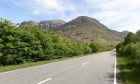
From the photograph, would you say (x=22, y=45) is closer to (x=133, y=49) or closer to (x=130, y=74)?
(x=130, y=74)

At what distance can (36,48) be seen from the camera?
114 feet

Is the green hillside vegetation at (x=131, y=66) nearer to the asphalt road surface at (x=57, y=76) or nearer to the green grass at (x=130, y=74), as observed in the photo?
the green grass at (x=130, y=74)

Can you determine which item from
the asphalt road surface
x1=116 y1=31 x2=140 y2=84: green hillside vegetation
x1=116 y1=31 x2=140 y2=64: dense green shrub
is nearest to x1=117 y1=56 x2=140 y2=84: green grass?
x1=116 y1=31 x2=140 y2=84: green hillside vegetation

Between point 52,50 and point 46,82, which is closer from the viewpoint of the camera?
point 46,82

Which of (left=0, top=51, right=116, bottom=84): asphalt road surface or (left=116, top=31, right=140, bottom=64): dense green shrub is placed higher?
(left=116, top=31, right=140, bottom=64): dense green shrub

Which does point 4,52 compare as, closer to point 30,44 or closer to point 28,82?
point 30,44

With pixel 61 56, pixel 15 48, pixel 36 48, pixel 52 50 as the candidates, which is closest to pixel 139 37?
pixel 61 56

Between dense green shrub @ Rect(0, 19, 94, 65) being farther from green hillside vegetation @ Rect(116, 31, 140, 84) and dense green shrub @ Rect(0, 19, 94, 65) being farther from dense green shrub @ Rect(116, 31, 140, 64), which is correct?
dense green shrub @ Rect(116, 31, 140, 64)

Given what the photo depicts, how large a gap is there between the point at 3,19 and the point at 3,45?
7.61 feet

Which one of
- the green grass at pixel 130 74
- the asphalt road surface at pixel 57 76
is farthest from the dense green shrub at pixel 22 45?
the green grass at pixel 130 74

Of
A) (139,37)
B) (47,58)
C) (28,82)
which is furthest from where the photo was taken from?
(139,37)

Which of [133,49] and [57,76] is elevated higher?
[133,49]

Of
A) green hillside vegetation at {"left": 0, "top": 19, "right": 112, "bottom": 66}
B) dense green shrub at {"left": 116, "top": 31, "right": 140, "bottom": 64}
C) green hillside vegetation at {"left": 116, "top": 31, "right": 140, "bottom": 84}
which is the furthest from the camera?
dense green shrub at {"left": 116, "top": 31, "right": 140, "bottom": 64}

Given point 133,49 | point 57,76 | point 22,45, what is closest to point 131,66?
point 22,45
